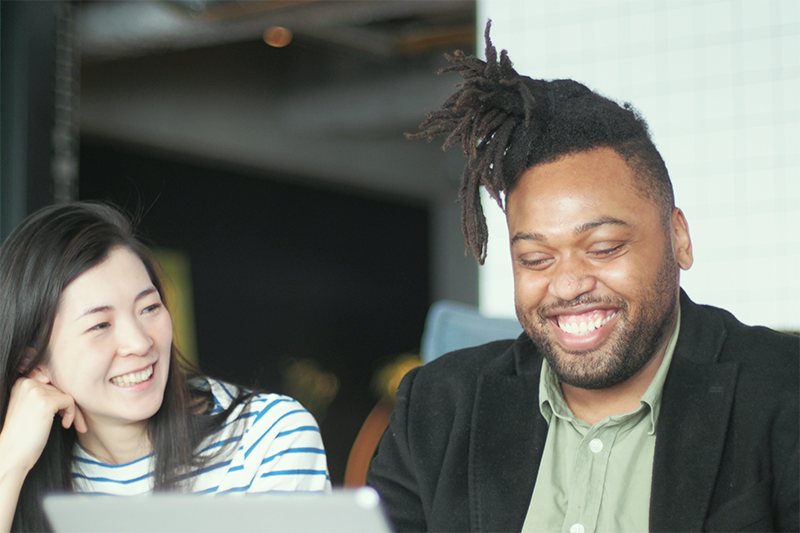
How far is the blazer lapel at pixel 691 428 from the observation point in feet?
4.10

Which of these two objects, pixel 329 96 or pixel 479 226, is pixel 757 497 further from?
pixel 329 96

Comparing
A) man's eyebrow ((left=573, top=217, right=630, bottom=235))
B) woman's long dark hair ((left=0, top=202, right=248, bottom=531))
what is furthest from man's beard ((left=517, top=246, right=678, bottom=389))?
woman's long dark hair ((left=0, top=202, right=248, bottom=531))

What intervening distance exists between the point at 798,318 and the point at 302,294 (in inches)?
181

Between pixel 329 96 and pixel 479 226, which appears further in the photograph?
pixel 329 96

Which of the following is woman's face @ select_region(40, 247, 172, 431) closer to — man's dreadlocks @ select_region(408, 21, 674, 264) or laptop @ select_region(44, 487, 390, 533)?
man's dreadlocks @ select_region(408, 21, 674, 264)

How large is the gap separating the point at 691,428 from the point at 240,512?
32.4 inches

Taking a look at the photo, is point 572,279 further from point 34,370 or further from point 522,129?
point 34,370

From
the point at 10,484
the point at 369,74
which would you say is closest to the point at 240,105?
the point at 369,74

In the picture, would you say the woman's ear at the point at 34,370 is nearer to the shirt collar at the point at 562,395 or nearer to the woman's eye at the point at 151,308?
the woman's eye at the point at 151,308

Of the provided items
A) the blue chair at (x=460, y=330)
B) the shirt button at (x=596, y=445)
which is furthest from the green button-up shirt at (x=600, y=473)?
the blue chair at (x=460, y=330)

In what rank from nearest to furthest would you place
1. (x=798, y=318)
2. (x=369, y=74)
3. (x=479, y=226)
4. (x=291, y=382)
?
(x=479, y=226)
(x=798, y=318)
(x=369, y=74)
(x=291, y=382)

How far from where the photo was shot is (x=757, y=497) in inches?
47.6

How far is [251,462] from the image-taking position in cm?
163

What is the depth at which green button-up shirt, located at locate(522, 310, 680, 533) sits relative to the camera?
132 centimetres
